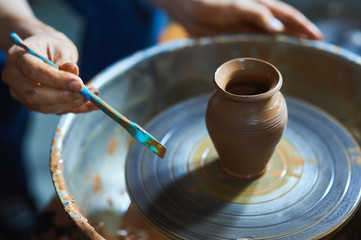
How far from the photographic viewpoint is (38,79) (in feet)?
3.20

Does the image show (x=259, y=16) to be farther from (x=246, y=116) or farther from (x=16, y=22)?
(x=16, y=22)

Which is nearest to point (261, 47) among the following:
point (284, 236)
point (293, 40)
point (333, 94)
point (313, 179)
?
point (293, 40)

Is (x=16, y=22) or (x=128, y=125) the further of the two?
(x=16, y=22)

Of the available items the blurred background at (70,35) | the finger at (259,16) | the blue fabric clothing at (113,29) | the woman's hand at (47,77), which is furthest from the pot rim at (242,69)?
the blurred background at (70,35)

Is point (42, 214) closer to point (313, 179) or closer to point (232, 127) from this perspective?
point (232, 127)

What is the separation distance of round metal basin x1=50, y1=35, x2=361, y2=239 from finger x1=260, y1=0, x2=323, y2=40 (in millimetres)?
105

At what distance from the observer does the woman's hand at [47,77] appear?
0.95 metres

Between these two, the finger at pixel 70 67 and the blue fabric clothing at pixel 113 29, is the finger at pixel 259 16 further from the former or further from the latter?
the finger at pixel 70 67

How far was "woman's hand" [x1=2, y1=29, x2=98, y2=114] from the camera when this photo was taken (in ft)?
3.11

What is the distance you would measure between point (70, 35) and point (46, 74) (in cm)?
218

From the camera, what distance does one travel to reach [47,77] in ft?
3.13

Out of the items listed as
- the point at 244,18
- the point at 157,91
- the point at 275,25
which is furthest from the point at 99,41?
the point at 275,25

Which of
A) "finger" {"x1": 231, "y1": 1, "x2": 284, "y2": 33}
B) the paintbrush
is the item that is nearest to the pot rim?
the paintbrush

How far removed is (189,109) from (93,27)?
3.20 ft
